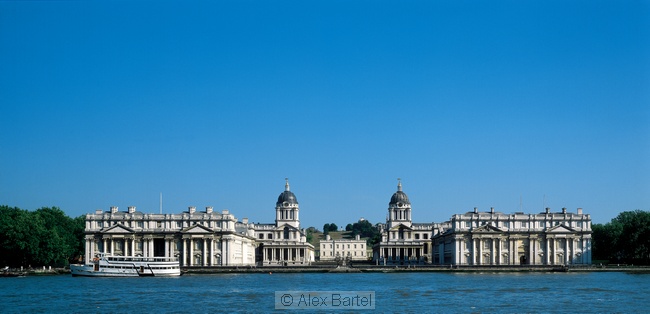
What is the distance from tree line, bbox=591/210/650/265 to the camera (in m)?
129

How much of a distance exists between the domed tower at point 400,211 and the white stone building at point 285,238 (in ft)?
53.6

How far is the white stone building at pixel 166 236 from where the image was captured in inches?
5340

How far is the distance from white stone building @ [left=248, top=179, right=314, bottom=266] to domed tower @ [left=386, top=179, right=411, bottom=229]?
643 inches

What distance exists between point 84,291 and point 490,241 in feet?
264

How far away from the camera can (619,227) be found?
480ft

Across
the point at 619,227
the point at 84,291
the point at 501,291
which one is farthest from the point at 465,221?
the point at 84,291

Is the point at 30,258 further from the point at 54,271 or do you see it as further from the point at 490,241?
the point at 490,241

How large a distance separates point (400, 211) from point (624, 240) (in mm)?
44545

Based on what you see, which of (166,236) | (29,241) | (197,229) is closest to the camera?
(29,241)

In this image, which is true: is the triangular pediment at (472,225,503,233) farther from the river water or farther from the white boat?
the river water

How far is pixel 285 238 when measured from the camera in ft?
541

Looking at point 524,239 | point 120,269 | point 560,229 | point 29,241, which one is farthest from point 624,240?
point 29,241

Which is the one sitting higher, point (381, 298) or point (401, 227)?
point (401, 227)

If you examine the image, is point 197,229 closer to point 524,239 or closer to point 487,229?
point 487,229
